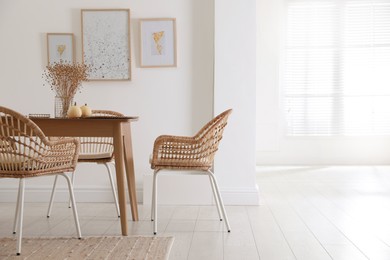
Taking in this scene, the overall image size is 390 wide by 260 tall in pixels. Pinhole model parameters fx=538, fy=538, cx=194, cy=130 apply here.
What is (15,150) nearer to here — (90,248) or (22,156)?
(22,156)

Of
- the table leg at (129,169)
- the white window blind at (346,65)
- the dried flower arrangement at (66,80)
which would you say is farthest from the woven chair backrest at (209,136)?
the white window blind at (346,65)

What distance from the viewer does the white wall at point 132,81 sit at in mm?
4371

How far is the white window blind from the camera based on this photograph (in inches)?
307

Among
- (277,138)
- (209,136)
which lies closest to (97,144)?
(209,136)

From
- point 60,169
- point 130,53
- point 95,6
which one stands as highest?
point 95,6

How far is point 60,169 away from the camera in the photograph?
2926 mm

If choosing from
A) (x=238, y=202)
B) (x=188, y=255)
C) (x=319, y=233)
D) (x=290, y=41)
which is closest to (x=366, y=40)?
(x=290, y=41)

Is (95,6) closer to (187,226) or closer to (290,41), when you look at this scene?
(187,226)

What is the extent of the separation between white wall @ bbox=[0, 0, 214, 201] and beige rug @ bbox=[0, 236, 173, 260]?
1.44 meters

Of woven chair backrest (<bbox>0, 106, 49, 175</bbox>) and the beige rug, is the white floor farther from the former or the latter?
woven chair backrest (<bbox>0, 106, 49, 175</bbox>)

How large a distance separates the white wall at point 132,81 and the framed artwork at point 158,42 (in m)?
0.05

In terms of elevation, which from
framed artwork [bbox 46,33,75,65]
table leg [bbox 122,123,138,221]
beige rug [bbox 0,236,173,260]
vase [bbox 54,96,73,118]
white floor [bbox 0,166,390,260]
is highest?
framed artwork [bbox 46,33,75,65]

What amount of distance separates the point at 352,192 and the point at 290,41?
11.2 ft

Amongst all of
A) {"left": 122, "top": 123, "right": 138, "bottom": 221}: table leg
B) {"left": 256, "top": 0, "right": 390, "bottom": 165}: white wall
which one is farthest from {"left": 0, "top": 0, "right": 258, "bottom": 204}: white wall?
{"left": 256, "top": 0, "right": 390, "bottom": 165}: white wall
